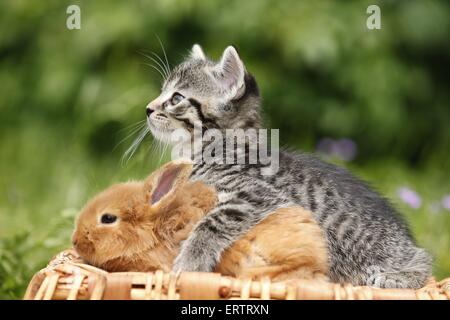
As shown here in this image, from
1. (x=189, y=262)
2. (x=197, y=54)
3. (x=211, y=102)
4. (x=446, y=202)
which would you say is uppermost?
(x=197, y=54)

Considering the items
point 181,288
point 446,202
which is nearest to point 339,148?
point 446,202

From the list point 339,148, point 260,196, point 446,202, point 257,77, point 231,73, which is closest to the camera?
point 260,196

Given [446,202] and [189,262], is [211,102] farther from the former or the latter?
[446,202]

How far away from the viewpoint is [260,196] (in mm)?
2314

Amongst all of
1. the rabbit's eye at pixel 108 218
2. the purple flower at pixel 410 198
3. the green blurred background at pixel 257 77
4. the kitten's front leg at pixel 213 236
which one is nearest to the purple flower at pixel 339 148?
the green blurred background at pixel 257 77

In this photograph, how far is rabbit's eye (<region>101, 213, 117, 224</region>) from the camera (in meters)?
2.12

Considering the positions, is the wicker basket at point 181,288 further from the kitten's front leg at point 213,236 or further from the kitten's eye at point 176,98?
the kitten's eye at point 176,98

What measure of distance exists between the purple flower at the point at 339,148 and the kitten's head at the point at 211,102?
161 centimetres

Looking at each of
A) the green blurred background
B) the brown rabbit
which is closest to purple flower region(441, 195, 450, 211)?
the green blurred background

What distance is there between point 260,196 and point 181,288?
1.66 feet

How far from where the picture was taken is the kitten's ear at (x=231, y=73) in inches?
101

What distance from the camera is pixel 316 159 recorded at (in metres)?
2.71

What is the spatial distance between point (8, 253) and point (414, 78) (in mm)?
2577
